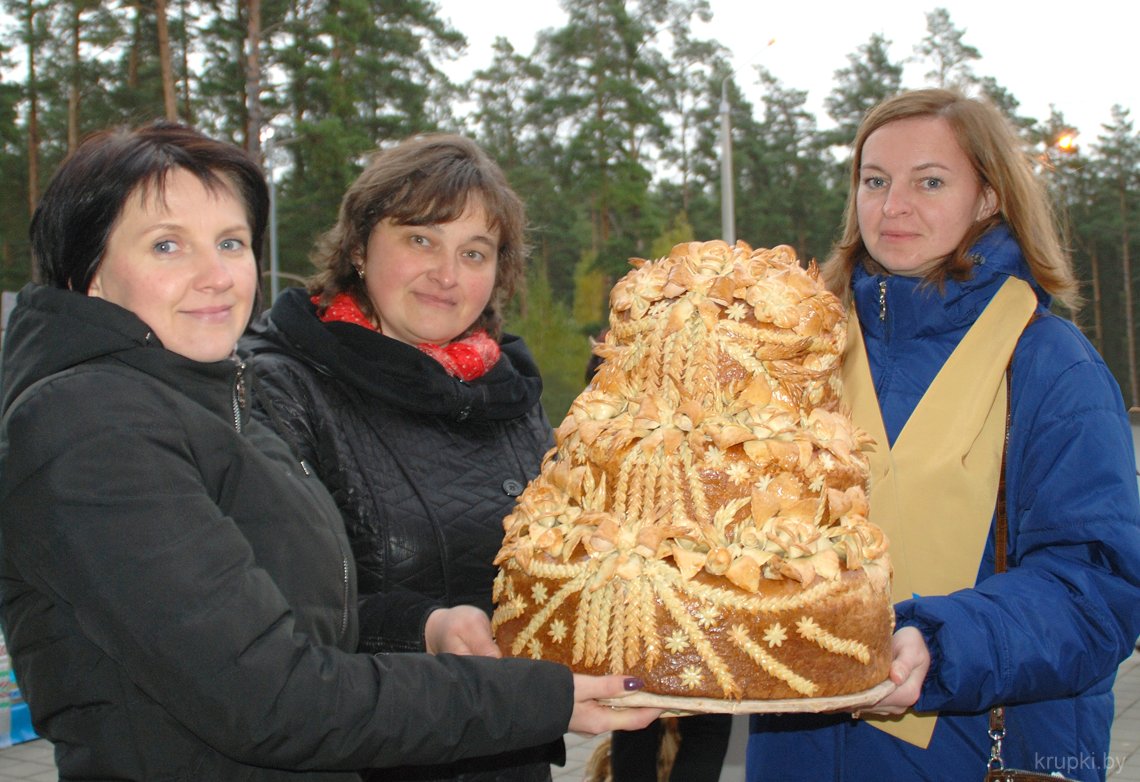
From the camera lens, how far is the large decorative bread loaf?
192cm

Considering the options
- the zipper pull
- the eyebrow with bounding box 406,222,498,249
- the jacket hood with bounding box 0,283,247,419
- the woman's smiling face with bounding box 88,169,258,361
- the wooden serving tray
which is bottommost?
the wooden serving tray

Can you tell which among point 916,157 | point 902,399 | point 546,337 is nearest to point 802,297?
point 902,399

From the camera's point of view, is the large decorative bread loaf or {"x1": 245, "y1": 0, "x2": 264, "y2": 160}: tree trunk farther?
{"x1": 245, "y1": 0, "x2": 264, "y2": 160}: tree trunk

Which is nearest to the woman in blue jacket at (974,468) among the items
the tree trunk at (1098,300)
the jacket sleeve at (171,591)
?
the jacket sleeve at (171,591)

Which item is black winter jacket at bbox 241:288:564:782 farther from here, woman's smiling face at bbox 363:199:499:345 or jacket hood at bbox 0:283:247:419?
jacket hood at bbox 0:283:247:419

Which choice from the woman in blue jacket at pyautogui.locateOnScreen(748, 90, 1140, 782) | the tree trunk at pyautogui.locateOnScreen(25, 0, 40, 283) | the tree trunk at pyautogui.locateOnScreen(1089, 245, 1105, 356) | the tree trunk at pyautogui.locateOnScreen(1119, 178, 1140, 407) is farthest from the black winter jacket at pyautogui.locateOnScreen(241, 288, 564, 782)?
the tree trunk at pyautogui.locateOnScreen(1089, 245, 1105, 356)

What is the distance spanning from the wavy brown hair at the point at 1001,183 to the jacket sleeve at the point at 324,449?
1475 millimetres

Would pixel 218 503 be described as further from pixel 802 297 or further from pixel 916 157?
pixel 916 157

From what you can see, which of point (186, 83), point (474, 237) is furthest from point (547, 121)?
point (474, 237)

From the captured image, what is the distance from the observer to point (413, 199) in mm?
2805

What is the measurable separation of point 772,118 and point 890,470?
35.8m

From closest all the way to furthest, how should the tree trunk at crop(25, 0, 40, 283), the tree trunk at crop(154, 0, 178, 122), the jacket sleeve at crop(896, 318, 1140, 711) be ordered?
the jacket sleeve at crop(896, 318, 1140, 711)
the tree trunk at crop(154, 0, 178, 122)
the tree trunk at crop(25, 0, 40, 283)

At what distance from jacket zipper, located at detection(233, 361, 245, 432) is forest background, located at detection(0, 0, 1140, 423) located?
16137 mm

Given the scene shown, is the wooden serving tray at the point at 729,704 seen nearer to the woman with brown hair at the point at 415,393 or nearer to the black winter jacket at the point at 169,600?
the black winter jacket at the point at 169,600
